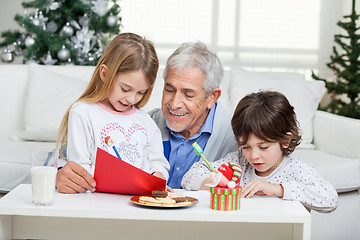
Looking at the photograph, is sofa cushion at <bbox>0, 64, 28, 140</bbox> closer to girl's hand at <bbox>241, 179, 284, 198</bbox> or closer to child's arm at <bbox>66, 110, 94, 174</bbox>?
child's arm at <bbox>66, 110, 94, 174</bbox>

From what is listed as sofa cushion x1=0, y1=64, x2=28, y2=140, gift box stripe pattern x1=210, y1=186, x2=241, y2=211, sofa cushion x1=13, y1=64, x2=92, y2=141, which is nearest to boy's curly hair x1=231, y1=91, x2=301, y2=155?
gift box stripe pattern x1=210, y1=186, x2=241, y2=211

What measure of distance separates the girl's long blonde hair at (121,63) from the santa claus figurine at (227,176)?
19.6 inches

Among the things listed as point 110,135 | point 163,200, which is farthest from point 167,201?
point 110,135

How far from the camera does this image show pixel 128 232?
4.66 ft

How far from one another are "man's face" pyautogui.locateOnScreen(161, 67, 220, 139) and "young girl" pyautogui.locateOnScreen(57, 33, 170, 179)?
160 millimetres

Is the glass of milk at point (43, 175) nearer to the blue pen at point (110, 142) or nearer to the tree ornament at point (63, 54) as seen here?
the blue pen at point (110, 142)

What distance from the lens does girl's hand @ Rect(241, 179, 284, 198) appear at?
155 centimetres

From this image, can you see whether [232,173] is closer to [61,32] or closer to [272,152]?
[272,152]

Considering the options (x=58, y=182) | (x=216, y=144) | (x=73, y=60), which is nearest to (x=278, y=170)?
(x=216, y=144)

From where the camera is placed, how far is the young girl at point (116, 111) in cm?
169

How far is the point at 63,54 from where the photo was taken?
13.4ft

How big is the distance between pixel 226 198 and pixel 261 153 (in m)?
0.42

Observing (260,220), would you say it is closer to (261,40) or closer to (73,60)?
(73,60)

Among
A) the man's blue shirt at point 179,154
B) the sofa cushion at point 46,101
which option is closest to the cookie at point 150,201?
the man's blue shirt at point 179,154
